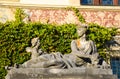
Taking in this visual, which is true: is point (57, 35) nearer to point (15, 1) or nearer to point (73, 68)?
point (15, 1)

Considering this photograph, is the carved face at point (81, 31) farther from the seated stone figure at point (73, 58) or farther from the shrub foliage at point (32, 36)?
the shrub foliage at point (32, 36)

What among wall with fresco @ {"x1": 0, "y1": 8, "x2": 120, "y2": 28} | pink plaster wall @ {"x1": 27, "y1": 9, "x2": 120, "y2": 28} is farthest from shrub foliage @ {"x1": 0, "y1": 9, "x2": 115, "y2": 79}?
pink plaster wall @ {"x1": 27, "y1": 9, "x2": 120, "y2": 28}

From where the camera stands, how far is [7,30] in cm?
1681

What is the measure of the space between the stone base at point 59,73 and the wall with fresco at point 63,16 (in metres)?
5.21

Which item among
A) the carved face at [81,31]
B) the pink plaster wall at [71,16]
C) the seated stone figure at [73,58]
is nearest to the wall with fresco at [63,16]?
the pink plaster wall at [71,16]

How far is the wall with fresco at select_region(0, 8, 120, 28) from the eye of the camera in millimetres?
17791

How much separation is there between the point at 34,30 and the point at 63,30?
3.21 ft

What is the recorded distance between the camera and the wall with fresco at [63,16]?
1779 cm

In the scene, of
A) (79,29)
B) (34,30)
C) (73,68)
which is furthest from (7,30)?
(73,68)

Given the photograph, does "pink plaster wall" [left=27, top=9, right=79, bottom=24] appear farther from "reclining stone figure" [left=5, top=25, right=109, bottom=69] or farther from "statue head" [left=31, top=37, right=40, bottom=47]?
"reclining stone figure" [left=5, top=25, right=109, bottom=69]

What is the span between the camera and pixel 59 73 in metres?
12.7

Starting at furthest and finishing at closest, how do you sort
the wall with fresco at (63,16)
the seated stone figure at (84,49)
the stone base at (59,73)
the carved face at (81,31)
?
the wall with fresco at (63,16) < the carved face at (81,31) < the seated stone figure at (84,49) < the stone base at (59,73)

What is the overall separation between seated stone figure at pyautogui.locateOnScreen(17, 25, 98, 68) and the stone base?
0.80 ft

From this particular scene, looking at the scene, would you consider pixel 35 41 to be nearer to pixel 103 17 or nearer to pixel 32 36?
pixel 32 36
